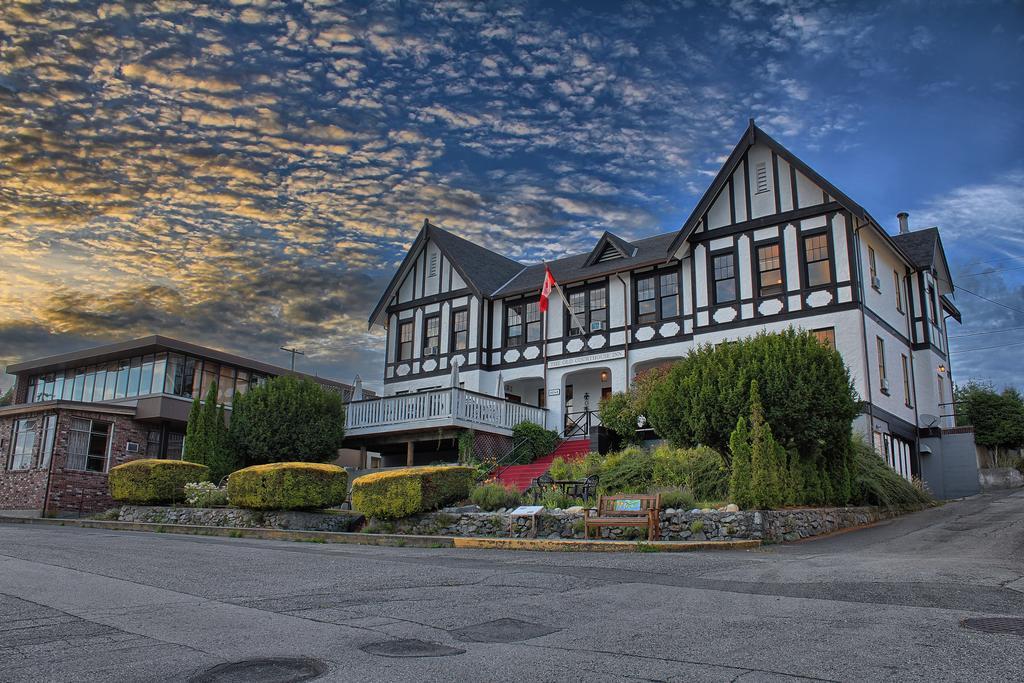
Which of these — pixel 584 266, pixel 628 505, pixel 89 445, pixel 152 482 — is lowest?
pixel 628 505

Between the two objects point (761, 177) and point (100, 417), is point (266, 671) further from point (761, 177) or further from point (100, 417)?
point (100, 417)

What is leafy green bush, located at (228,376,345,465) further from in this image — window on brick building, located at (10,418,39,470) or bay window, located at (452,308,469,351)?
window on brick building, located at (10,418,39,470)

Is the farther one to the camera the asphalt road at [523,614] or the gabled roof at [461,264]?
the gabled roof at [461,264]

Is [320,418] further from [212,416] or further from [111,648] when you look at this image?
[111,648]

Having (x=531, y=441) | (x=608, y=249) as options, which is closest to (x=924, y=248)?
(x=608, y=249)

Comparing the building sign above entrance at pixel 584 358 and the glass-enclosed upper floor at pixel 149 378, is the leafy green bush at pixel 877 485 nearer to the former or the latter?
the building sign above entrance at pixel 584 358

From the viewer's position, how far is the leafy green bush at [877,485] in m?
19.6

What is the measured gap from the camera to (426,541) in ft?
52.8

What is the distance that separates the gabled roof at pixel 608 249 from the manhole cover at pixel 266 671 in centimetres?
2557

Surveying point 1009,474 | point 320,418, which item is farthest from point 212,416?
point 1009,474

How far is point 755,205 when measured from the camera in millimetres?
26109

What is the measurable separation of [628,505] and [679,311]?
13534mm

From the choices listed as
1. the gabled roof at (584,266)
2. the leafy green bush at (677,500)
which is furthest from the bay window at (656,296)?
the leafy green bush at (677,500)

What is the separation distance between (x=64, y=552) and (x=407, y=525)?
281 inches
